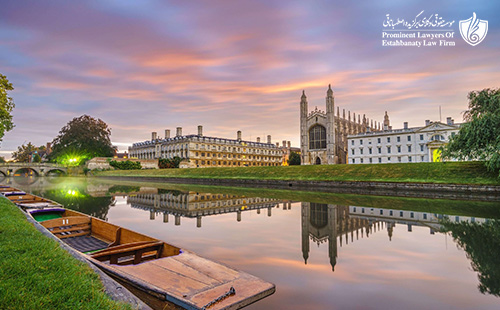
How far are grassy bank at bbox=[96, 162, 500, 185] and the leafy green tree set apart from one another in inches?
558

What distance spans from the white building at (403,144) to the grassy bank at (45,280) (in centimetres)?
5806

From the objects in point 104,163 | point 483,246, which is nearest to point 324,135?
point 104,163

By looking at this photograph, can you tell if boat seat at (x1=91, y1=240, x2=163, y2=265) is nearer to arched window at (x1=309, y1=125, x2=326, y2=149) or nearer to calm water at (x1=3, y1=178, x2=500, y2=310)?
calm water at (x1=3, y1=178, x2=500, y2=310)

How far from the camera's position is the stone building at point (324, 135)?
215ft

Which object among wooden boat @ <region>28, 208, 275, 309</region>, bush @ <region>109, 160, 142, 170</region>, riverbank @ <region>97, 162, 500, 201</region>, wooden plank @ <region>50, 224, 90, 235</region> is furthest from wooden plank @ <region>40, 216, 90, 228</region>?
bush @ <region>109, 160, 142, 170</region>

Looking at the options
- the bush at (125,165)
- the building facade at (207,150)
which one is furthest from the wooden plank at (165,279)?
the building facade at (207,150)

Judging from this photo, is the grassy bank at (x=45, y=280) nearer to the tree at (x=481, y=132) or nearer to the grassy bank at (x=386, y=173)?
the tree at (x=481, y=132)

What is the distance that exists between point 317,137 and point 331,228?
2400 inches

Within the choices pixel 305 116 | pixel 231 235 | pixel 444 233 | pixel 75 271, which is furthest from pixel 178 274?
pixel 305 116

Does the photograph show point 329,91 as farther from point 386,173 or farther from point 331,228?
point 331,228

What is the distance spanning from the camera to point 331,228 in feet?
33.2

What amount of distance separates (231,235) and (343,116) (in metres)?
69.6

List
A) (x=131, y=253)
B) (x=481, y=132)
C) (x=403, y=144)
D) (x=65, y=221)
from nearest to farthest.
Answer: (x=131, y=253) < (x=65, y=221) < (x=481, y=132) < (x=403, y=144)

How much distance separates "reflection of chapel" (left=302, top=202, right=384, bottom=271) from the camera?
8.11 meters
